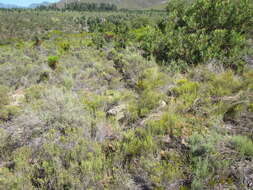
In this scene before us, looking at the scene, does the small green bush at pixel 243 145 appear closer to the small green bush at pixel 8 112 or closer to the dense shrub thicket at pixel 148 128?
the dense shrub thicket at pixel 148 128

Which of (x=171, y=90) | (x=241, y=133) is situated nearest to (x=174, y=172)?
(x=241, y=133)

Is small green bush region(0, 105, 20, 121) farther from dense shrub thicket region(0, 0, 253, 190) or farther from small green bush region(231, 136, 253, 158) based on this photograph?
small green bush region(231, 136, 253, 158)

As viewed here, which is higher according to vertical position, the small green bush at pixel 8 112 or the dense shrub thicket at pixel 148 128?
the dense shrub thicket at pixel 148 128

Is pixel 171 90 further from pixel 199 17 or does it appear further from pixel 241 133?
pixel 199 17

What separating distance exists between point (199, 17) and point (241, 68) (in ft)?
10.5

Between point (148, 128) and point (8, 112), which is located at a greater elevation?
point (148, 128)

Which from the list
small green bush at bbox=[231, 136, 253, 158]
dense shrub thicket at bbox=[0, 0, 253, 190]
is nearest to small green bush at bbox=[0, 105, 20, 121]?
dense shrub thicket at bbox=[0, 0, 253, 190]

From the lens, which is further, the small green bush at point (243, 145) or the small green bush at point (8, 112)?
the small green bush at point (8, 112)

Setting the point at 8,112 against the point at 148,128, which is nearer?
the point at 148,128

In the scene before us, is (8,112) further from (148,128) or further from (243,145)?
(243,145)

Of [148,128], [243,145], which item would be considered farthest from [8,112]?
[243,145]

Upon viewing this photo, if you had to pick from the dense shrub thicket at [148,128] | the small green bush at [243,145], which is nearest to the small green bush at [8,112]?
the dense shrub thicket at [148,128]

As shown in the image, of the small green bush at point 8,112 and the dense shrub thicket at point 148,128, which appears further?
the small green bush at point 8,112

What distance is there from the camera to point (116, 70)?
6449 mm
